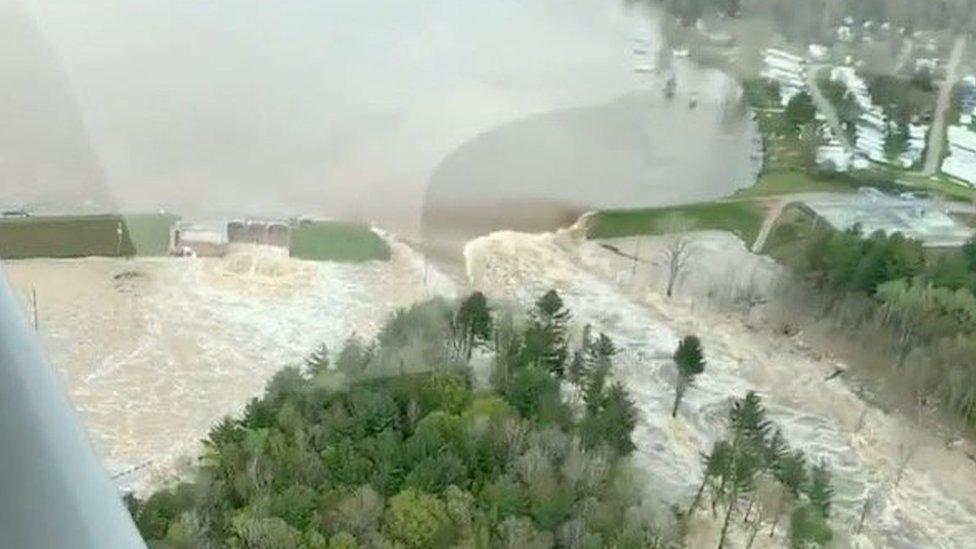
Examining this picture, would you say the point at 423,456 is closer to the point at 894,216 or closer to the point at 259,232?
the point at 259,232

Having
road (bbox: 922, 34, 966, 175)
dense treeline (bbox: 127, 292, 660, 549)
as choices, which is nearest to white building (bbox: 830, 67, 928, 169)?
road (bbox: 922, 34, 966, 175)

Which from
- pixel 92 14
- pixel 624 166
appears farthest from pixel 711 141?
pixel 92 14

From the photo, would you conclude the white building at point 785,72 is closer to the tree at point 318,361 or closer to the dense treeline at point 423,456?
the dense treeline at point 423,456

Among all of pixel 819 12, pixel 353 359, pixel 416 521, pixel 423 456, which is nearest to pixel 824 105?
pixel 819 12

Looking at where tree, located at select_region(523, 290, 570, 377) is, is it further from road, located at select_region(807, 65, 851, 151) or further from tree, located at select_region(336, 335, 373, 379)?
road, located at select_region(807, 65, 851, 151)

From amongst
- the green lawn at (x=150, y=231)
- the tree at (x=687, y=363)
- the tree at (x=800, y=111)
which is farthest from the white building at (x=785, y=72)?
the green lawn at (x=150, y=231)
